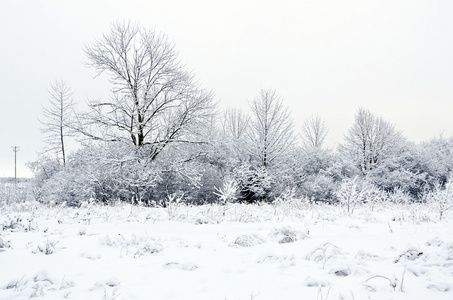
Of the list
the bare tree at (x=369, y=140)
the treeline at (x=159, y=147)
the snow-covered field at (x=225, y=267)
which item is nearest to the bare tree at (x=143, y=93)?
the treeline at (x=159, y=147)

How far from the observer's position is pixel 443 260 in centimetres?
276

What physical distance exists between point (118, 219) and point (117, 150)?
8.56 m

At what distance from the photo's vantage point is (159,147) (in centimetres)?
1548

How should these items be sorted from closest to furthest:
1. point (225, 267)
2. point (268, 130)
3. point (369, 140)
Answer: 1. point (225, 267)
2. point (268, 130)
3. point (369, 140)

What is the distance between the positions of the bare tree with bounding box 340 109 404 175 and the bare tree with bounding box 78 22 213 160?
1491cm

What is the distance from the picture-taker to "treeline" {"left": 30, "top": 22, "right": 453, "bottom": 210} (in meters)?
13.7

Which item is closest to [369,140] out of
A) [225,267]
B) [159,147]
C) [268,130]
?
[268,130]

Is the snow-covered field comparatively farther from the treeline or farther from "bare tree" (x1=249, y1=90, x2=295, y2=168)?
"bare tree" (x1=249, y1=90, x2=295, y2=168)

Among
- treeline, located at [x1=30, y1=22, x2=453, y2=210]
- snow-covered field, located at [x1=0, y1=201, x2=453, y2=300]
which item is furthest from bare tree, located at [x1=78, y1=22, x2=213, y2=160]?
snow-covered field, located at [x1=0, y1=201, x2=453, y2=300]

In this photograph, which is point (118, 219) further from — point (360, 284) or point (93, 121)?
point (93, 121)

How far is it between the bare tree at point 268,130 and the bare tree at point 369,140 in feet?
26.7

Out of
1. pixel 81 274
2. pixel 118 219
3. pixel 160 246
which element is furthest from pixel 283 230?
pixel 118 219

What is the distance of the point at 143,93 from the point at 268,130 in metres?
8.69

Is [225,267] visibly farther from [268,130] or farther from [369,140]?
[369,140]
